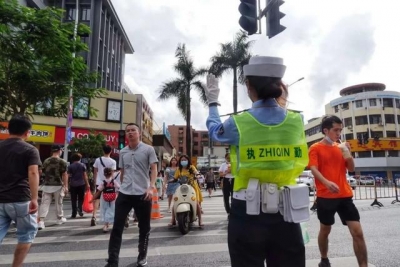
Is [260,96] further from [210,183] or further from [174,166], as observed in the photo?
[210,183]

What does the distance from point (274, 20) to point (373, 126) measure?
57445 mm

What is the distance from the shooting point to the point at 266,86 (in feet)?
7.23

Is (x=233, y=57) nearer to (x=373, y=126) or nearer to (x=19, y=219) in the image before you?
(x=19, y=219)

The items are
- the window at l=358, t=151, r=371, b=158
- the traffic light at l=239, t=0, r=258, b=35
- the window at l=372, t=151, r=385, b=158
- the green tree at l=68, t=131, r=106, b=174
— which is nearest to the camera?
the traffic light at l=239, t=0, r=258, b=35

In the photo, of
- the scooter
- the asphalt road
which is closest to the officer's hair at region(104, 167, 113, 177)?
the asphalt road

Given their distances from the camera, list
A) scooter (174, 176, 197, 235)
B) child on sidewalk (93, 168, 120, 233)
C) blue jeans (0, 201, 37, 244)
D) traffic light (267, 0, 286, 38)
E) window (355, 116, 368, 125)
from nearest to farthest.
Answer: blue jeans (0, 201, 37, 244)
scooter (174, 176, 197, 235)
child on sidewalk (93, 168, 120, 233)
traffic light (267, 0, 286, 38)
window (355, 116, 368, 125)

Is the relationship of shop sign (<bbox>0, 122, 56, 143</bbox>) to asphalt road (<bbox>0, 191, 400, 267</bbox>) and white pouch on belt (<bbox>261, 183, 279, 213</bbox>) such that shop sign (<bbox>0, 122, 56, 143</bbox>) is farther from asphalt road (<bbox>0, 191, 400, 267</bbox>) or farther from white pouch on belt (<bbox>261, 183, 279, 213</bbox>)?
white pouch on belt (<bbox>261, 183, 279, 213</bbox>)

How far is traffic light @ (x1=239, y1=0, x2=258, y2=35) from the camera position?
7.30 m

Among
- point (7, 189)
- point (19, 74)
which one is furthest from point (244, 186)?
point (19, 74)

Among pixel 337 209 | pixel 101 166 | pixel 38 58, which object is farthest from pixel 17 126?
pixel 38 58

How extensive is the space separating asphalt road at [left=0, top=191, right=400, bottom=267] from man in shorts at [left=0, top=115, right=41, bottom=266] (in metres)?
1.07

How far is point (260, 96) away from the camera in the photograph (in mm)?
2238

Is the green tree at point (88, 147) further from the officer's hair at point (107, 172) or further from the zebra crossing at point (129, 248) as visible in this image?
the officer's hair at point (107, 172)

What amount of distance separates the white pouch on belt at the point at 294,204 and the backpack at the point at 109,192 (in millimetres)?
6223
